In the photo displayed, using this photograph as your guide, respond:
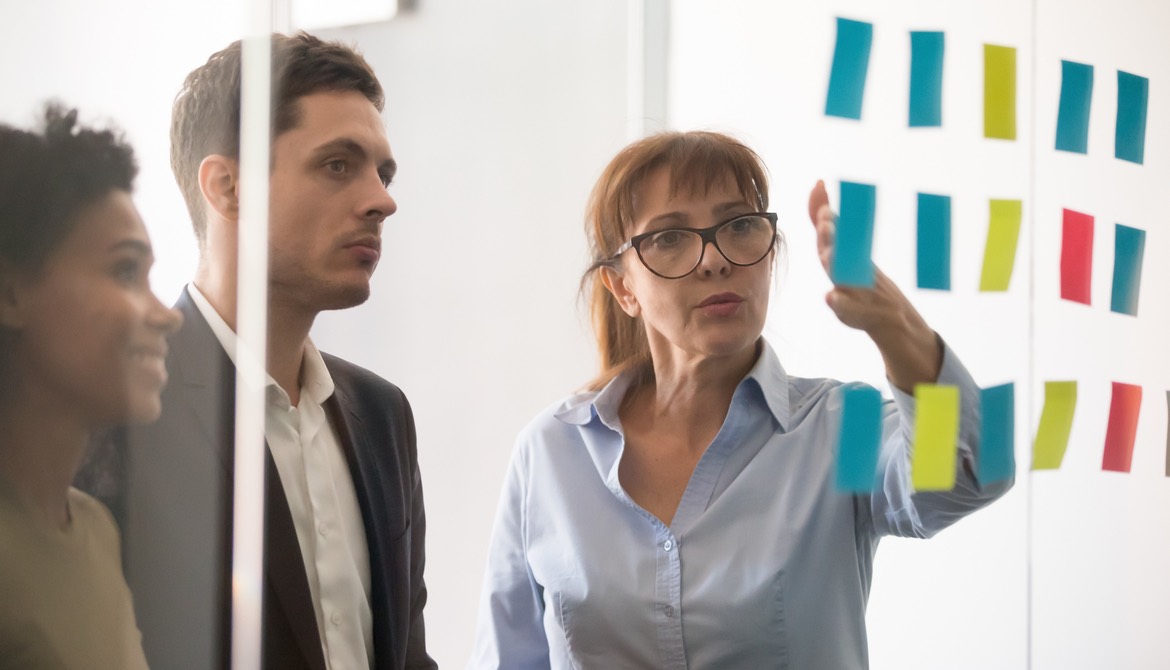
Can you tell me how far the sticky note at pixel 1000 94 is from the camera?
0.87 meters

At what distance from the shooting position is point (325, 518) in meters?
0.89

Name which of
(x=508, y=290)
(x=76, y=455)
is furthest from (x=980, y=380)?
(x=76, y=455)

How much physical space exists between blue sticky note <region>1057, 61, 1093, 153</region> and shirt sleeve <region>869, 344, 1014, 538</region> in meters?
0.25

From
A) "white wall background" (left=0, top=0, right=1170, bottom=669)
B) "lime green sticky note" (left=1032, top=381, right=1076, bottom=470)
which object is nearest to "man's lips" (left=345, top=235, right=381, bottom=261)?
"white wall background" (left=0, top=0, right=1170, bottom=669)

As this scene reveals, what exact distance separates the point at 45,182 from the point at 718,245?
61 cm

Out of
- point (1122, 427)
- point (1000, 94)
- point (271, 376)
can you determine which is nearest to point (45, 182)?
point (271, 376)

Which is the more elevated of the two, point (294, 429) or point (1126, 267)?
point (1126, 267)

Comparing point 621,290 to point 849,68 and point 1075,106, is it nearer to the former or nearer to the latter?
point 849,68

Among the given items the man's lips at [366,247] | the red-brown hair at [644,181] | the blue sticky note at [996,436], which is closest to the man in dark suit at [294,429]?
the man's lips at [366,247]

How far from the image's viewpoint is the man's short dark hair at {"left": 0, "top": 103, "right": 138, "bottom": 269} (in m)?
0.59

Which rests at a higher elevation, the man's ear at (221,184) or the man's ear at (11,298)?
the man's ear at (221,184)

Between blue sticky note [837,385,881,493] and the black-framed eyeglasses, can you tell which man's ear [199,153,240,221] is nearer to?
the black-framed eyeglasses

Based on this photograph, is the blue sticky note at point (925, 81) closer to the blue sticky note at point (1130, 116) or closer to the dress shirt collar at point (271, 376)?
the blue sticky note at point (1130, 116)

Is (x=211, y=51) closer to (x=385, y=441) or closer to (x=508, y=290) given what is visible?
(x=385, y=441)
